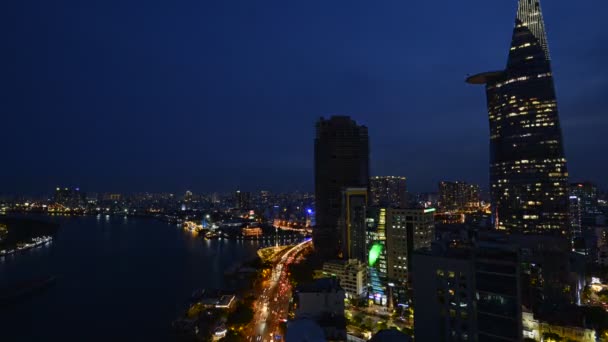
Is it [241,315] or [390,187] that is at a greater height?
[390,187]

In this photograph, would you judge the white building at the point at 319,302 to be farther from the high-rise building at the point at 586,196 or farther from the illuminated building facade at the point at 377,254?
the high-rise building at the point at 586,196

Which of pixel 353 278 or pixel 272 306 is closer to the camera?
pixel 272 306

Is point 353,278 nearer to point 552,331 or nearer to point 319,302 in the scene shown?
point 319,302

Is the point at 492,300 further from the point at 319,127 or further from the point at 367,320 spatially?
the point at 319,127

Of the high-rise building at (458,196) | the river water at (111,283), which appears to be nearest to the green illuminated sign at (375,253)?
the river water at (111,283)

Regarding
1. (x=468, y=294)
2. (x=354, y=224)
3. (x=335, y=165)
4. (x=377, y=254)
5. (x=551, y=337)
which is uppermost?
(x=335, y=165)

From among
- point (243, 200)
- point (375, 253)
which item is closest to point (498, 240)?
point (375, 253)

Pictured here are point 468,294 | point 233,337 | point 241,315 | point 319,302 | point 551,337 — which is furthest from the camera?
point 241,315
